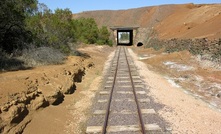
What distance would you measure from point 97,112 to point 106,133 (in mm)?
1900

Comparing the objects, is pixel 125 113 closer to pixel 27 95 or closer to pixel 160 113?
pixel 160 113

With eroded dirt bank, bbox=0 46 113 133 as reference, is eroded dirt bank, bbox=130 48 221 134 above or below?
below

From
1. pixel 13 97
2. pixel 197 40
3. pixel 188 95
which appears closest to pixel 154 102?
pixel 188 95

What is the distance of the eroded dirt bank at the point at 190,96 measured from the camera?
921 centimetres

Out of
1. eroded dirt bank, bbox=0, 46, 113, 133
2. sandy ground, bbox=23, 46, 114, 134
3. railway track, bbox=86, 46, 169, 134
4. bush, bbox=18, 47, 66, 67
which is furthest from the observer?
bush, bbox=18, 47, 66, 67

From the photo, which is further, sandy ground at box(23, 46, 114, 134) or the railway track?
sandy ground at box(23, 46, 114, 134)

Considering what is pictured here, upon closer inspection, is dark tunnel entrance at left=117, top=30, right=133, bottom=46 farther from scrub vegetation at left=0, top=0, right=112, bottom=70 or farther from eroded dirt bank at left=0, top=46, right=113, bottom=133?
eroded dirt bank at left=0, top=46, right=113, bottom=133

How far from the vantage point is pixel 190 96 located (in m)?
→ 13.3

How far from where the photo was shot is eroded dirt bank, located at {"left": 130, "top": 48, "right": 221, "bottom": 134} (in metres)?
9.21

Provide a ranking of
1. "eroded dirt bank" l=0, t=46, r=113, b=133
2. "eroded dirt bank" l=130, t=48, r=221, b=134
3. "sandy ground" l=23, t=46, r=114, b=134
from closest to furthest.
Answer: "eroded dirt bank" l=0, t=46, r=113, b=133
"sandy ground" l=23, t=46, r=114, b=134
"eroded dirt bank" l=130, t=48, r=221, b=134

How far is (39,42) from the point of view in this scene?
21.1 metres

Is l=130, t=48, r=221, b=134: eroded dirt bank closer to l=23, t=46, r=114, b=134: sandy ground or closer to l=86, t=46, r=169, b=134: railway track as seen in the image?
l=86, t=46, r=169, b=134: railway track

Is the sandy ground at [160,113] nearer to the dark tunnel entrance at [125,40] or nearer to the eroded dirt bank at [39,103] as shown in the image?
the eroded dirt bank at [39,103]

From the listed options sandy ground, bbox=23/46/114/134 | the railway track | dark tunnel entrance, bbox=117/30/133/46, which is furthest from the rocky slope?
dark tunnel entrance, bbox=117/30/133/46
